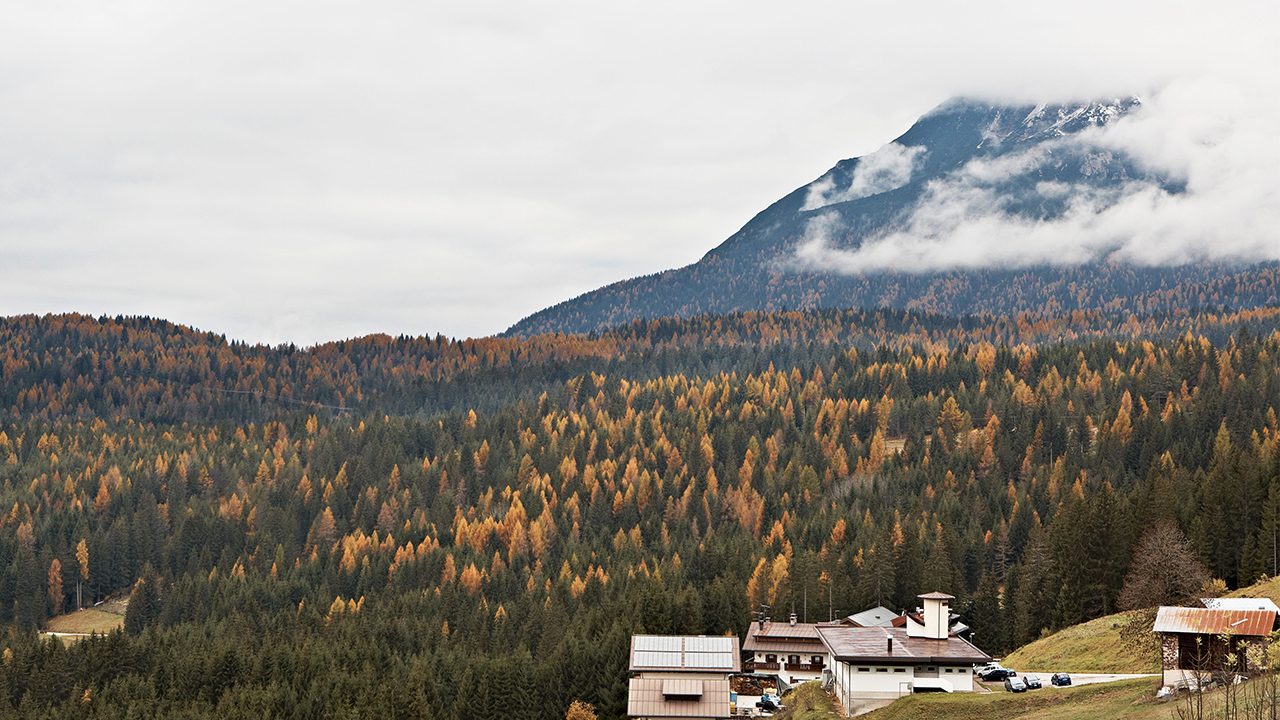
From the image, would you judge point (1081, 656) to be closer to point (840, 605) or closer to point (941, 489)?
point (840, 605)

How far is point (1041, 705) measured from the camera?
59281 mm

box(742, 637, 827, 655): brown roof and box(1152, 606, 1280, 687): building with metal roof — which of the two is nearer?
box(1152, 606, 1280, 687): building with metal roof

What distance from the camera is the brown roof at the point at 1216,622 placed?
56334mm

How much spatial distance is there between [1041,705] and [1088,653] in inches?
1153

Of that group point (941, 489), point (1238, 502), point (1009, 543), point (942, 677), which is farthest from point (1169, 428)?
point (942, 677)

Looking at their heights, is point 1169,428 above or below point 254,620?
above

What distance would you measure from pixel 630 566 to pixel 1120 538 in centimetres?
7899

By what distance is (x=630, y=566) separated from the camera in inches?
6870

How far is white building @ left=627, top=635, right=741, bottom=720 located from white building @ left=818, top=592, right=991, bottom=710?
11.5 meters

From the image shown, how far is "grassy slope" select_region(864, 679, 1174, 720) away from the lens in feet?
177

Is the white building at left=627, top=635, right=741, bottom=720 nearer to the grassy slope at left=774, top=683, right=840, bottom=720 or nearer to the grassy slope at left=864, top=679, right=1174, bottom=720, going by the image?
the grassy slope at left=774, top=683, right=840, bottom=720

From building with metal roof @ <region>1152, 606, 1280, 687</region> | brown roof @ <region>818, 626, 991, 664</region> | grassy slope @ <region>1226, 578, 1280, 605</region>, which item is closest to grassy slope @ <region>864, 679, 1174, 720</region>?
building with metal roof @ <region>1152, 606, 1280, 687</region>

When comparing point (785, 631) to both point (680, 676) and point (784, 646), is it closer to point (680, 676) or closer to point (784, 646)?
point (784, 646)

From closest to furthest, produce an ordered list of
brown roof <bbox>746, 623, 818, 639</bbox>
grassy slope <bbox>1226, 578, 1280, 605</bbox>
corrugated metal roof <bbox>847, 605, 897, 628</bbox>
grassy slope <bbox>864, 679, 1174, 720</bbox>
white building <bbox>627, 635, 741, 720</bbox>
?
grassy slope <bbox>864, 679, 1174, 720</bbox> → grassy slope <bbox>1226, 578, 1280, 605</bbox> → white building <bbox>627, 635, 741, 720</bbox> → brown roof <bbox>746, 623, 818, 639</bbox> → corrugated metal roof <bbox>847, 605, 897, 628</bbox>
